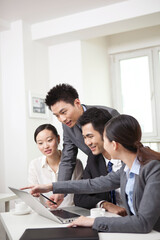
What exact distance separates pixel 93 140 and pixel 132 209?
638mm

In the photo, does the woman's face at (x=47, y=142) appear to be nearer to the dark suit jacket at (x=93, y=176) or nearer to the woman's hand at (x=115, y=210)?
the dark suit jacket at (x=93, y=176)

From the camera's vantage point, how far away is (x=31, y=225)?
59.1 inches

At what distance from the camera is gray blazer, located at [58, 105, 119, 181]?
2461 millimetres

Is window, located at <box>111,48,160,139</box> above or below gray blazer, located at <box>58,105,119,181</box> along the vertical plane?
above

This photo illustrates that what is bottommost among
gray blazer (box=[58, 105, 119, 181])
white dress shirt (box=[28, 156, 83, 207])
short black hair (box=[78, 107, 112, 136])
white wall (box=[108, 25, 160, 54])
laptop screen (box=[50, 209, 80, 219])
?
laptop screen (box=[50, 209, 80, 219])

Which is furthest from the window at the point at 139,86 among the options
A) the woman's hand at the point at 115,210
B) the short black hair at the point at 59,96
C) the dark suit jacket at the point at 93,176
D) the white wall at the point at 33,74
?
the woman's hand at the point at 115,210

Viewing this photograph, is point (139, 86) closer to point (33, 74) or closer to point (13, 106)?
point (33, 74)

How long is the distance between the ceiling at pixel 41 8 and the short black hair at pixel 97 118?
2.08 metres

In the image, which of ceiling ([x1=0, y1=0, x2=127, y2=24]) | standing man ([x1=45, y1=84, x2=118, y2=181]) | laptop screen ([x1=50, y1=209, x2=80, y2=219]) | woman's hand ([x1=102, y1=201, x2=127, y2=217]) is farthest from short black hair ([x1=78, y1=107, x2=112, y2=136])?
ceiling ([x1=0, y1=0, x2=127, y2=24])

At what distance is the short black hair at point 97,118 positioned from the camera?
2023 mm

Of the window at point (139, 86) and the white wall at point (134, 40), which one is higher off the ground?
the white wall at point (134, 40)

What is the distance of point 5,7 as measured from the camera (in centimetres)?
372

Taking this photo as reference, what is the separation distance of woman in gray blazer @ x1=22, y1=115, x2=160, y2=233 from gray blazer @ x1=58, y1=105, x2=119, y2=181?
0.95m

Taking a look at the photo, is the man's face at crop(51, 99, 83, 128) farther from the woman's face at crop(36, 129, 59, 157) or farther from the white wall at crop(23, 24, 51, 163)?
the white wall at crop(23, 24, 51, 163)
